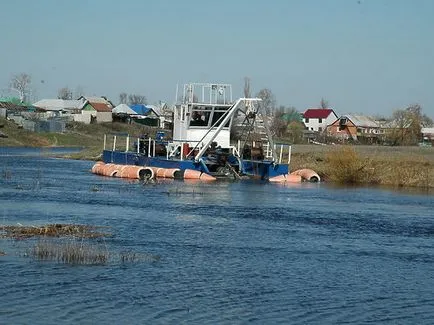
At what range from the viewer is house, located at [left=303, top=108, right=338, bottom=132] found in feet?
555

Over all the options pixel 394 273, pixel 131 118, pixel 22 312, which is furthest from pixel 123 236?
pixel 131 118

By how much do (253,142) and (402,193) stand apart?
42.9 feet

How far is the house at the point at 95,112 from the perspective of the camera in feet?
480

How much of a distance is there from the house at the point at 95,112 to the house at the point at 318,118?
128 ft

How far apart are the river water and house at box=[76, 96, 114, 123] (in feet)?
351

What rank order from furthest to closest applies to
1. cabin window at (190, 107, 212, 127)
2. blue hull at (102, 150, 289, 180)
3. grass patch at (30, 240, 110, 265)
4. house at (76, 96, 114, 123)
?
house at (76, 96, 114, 123)
cabin window at (190, 107, 212, 127)
blue hull at (102, 150, 289, 180)
grass patch at (30, 240, 110, 265)

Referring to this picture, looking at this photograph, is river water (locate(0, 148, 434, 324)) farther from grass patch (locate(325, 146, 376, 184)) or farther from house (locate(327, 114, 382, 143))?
house (locate(327, 114, 382, 143))

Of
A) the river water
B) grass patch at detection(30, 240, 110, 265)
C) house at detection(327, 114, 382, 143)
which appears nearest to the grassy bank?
the river water

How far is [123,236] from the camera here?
2498cm

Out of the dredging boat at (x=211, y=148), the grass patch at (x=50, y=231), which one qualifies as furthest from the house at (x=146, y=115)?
the grass patch at (x=50, y=231)

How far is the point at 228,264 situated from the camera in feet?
69.4

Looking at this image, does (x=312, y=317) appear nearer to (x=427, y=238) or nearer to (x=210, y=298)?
(x=210, y=298)

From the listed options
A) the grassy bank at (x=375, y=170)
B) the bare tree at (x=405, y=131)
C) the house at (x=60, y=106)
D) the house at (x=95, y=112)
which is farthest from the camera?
the house at (x=60, y=106)

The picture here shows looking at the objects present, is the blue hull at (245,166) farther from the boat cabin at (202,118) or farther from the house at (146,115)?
the house at (146,115)
